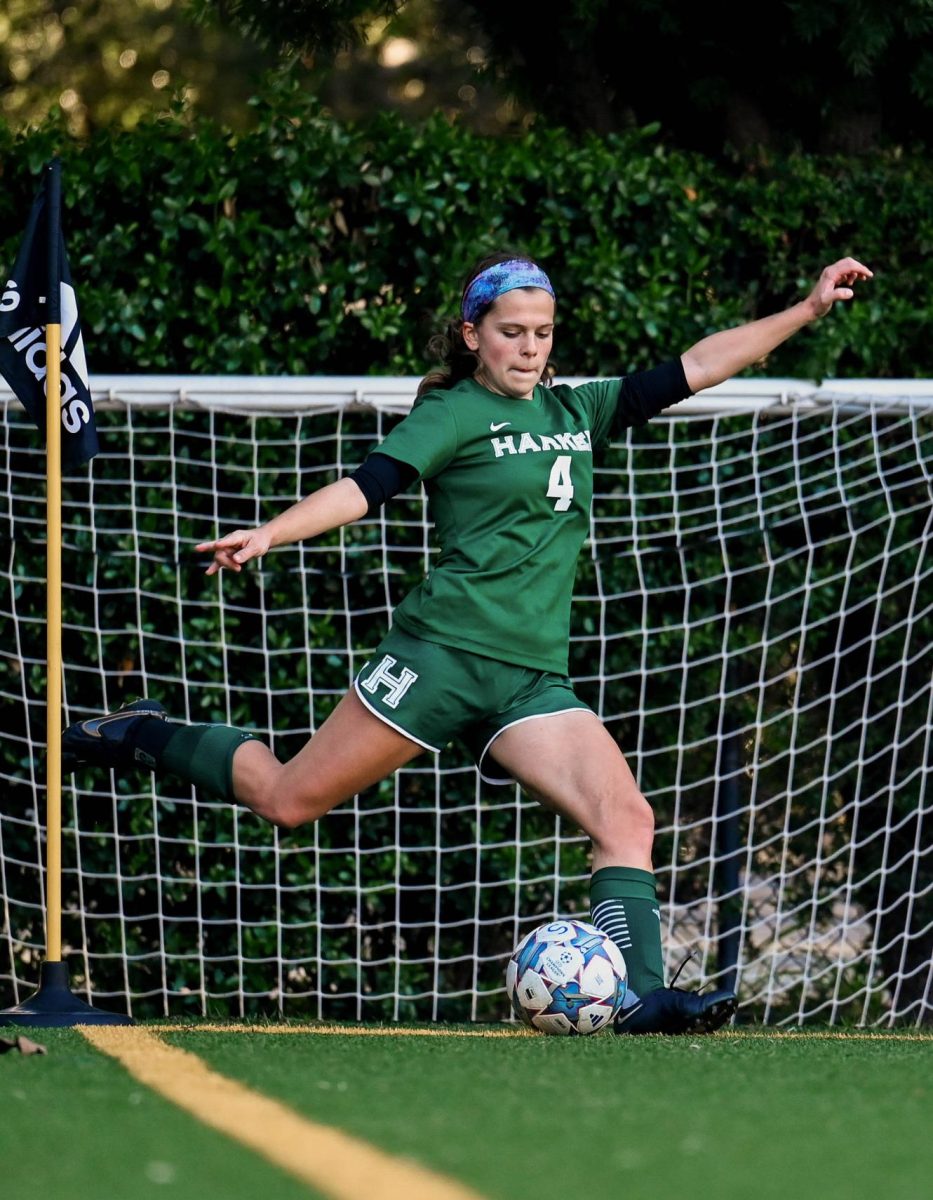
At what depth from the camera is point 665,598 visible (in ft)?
23.1

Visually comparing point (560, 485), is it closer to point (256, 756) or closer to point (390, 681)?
point (390, 681)

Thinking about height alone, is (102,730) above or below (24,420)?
below

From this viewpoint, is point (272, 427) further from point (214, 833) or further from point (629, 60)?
point (629, 60)

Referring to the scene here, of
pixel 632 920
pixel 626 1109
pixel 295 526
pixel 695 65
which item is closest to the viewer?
pixel 626 1109

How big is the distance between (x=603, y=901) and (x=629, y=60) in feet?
14.4

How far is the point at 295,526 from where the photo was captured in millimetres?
4590

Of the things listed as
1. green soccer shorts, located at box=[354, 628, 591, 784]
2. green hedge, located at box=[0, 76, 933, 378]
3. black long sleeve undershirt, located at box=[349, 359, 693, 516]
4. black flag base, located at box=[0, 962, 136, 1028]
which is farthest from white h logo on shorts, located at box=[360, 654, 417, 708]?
green hedge, located at box=[0, 76, 933, 378]

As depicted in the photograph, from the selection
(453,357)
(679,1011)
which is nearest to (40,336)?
(453,357)

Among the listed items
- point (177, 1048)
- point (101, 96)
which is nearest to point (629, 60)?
point (177, 1048)

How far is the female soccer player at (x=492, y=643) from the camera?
4.80 m

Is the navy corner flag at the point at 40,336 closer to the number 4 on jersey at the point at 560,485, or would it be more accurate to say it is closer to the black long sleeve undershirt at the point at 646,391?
the number 4 on jersey at the point at 560,485

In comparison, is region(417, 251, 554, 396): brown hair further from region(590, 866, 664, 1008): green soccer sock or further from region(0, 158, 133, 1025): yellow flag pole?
region(590, 866, 664, 1008): green soccer sock

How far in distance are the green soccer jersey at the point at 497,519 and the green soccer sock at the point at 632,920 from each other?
0.62 m

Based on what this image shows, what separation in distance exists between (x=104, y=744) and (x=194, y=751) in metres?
0.31
